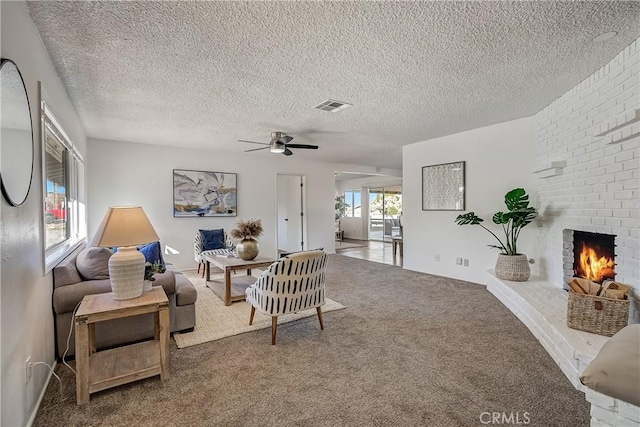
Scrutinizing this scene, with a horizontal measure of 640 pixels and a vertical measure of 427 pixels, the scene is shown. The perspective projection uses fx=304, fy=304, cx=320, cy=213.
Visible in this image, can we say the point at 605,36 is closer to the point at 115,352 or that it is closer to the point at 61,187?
the point at 115,352

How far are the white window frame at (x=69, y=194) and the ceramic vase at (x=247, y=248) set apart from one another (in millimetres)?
1744

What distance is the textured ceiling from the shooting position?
6.32ft

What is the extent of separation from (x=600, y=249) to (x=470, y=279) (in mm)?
2200

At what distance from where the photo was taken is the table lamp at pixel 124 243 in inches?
84.4

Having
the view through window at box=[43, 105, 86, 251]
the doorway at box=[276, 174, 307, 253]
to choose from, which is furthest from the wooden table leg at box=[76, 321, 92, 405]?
the doorway at box=[276, 174, 307, 253]

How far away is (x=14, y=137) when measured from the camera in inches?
63.1

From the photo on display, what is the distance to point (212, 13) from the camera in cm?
193

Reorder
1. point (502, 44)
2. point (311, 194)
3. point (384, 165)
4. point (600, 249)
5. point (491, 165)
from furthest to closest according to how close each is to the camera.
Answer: point (384, 165), point (311, 194), point (491, 165), point (600, 249), point (502, 44)

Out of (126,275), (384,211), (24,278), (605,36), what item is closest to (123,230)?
(126,275)

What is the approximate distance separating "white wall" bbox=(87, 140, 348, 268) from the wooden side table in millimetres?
3701

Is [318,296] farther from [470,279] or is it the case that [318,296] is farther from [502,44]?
[470,279]

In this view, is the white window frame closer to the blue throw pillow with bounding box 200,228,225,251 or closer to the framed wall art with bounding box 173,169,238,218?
the framed wall art with bounding box 173,169,238,218

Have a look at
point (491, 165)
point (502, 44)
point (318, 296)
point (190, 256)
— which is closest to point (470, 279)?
point (491, 165)

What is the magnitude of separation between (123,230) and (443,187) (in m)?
4.73
